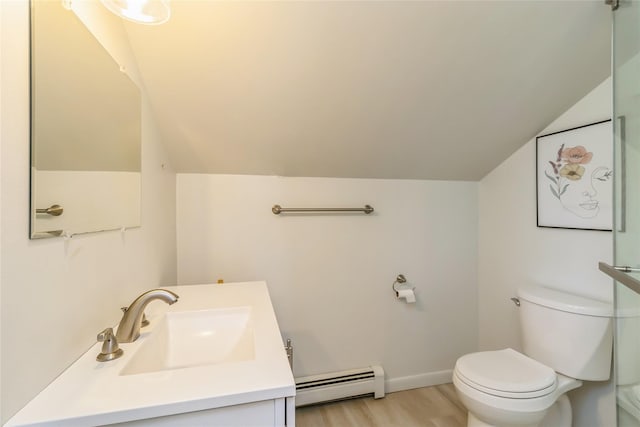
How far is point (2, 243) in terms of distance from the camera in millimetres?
530

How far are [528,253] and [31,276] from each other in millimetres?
2242

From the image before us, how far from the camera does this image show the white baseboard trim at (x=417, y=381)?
2.00m

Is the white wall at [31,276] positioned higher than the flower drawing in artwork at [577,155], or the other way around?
the flower drawing in artwork at [577,155]

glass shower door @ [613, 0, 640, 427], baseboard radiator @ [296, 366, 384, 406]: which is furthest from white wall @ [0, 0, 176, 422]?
glass shower door @ [613, 0, 640, 427]

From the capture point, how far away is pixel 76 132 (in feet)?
2.55

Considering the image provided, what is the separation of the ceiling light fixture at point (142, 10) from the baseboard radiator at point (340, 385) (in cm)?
191

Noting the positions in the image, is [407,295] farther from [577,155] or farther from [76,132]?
[76,132]

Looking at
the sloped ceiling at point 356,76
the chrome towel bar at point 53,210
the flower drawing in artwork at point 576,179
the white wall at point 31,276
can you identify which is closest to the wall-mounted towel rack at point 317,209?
the sloped ceiling at point 356,76

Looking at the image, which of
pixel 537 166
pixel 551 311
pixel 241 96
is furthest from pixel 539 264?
pixel 241 96

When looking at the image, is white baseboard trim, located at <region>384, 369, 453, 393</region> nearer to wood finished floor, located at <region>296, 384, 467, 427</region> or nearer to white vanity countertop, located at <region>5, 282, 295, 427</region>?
wood finished floor, located at <region>296, 384, 467, 427</region>

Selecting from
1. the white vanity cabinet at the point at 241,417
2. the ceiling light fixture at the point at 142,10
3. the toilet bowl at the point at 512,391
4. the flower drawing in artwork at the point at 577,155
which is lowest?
the toilet bowl at the point at 512,391

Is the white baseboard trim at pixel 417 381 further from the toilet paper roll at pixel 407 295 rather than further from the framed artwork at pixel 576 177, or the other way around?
the framed artwork at pixel 576 177

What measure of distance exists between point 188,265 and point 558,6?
2.10m

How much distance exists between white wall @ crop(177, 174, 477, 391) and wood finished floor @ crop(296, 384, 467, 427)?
13cm
